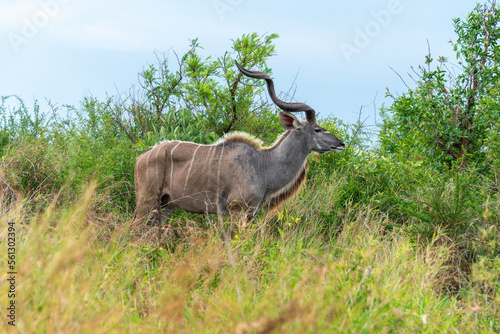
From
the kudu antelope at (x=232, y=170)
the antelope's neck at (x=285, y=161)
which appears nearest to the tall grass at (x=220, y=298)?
the kudu antelope at (x=232, y=170)

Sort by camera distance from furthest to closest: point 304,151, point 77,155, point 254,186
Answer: point 77,155 < point 304,151 < point 254,186

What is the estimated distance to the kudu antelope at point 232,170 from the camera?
6227 millimetres

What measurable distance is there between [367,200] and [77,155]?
13.8ft

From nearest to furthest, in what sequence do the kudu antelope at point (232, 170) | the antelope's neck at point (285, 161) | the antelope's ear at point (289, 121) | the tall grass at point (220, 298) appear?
the tall grass at point (220, 298), the kudu antelope at point (232, 170), the antelope's neck at point (285, 161), the antelope's ear at point (289, 121)

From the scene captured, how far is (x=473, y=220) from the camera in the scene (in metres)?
5.70

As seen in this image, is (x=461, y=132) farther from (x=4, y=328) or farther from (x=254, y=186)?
(x=4, y=328)

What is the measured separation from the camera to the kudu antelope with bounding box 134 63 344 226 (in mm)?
6227

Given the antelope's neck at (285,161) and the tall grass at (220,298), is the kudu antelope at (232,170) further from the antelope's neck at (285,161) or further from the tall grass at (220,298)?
the tall grass at (220,298)

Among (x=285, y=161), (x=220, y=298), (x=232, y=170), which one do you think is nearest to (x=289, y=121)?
(x=285, y=161)

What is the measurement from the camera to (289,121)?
672cm

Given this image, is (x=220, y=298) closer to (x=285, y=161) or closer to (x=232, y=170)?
(x=232, y=170)

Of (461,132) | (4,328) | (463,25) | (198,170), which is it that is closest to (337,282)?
(4,328)

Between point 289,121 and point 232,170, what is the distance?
1084 millimetres

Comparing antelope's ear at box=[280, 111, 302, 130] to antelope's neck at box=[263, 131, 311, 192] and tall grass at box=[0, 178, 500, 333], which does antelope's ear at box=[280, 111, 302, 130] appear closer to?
antelope's neck at box=[263, 131, 311, 192]
